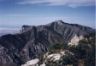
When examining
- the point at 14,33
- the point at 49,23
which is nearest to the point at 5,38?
the point at 14,33

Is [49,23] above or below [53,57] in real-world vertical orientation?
above

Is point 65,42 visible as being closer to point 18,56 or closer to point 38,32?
point 38,32

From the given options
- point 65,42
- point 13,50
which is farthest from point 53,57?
point 13,50

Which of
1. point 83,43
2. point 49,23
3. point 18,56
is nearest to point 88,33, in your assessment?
point 83,43

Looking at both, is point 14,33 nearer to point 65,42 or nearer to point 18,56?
point 18,56

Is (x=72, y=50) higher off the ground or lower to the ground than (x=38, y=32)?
lower
